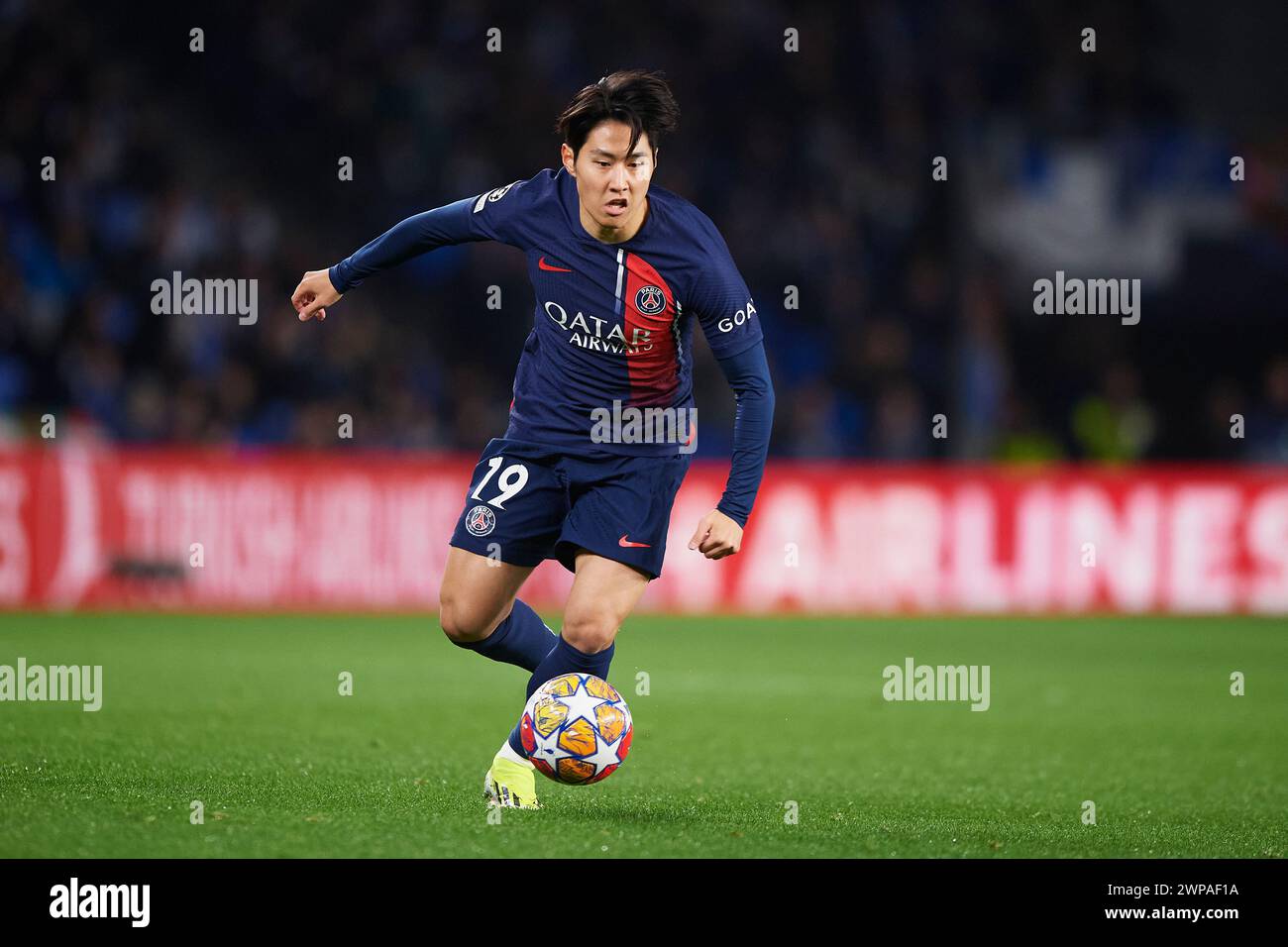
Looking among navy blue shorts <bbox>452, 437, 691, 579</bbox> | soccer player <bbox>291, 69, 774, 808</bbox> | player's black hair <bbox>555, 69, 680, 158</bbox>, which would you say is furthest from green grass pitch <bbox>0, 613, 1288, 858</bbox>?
player's black hair <bbox>555, 69, 680, 158</bbox>

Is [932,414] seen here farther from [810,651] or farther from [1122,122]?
[810,651]

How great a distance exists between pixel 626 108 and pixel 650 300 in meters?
0.64

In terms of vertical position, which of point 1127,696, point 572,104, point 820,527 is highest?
point 572,104

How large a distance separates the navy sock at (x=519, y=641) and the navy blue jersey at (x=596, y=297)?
0.70 metres

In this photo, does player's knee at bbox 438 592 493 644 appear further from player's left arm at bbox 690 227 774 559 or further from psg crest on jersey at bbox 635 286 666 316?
psg crest on jersey at bbox 635 286 666 316

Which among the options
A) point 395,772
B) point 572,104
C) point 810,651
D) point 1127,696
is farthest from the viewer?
point 810,651

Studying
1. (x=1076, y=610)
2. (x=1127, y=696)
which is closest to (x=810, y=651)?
(x=1127, y=696)

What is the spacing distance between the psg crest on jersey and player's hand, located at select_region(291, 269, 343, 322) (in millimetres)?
1128

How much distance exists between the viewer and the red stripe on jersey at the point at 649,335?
19.0 feet

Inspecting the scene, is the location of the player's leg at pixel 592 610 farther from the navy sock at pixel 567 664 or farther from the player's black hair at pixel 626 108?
the player's black hair at pixel 626 108

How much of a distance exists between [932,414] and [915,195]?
286cm

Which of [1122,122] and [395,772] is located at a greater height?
[1122,122]

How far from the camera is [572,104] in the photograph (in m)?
5.67

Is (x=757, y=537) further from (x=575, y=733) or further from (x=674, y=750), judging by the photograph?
(x=575, y=733)
